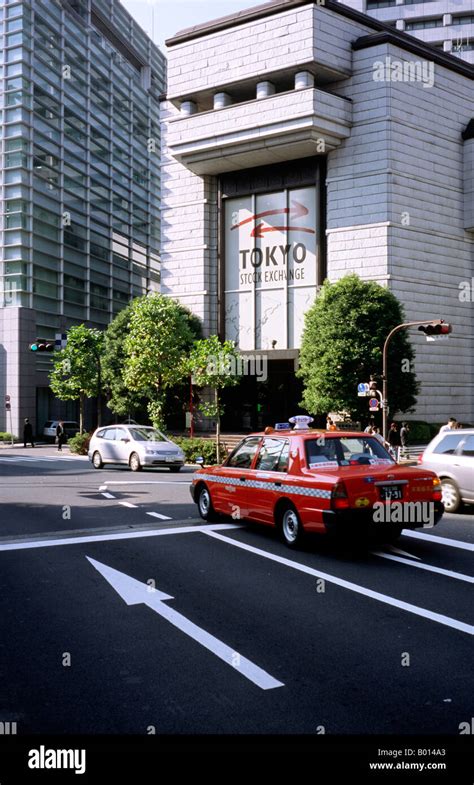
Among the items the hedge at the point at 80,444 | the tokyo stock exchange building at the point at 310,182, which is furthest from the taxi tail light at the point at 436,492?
the hedge at the point at 80,444

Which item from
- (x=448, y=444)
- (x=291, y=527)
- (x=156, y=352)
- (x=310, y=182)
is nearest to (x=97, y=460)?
(x=156, y=352)

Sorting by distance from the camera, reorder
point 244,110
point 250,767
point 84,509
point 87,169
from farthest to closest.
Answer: point 87,169 < point 244,110 < point 84,509 < point 250,767

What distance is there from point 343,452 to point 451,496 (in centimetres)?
488

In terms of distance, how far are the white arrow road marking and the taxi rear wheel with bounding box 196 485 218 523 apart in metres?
3.13

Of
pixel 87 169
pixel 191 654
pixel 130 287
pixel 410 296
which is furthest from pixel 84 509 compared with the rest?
pixel 130 287

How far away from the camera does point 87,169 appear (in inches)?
2825

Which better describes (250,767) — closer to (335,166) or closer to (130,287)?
(335,166)

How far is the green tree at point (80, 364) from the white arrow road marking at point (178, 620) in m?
40.0

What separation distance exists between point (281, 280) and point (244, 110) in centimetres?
902

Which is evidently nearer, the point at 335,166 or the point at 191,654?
the point at 191,654

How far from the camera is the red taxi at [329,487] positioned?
8.88 m

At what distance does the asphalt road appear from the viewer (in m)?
4.47

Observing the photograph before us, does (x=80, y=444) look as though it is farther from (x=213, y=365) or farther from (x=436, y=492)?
(x=436, y=492)

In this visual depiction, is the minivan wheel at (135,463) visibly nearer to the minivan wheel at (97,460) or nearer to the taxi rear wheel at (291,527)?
the minivan wheel at (97,460)
